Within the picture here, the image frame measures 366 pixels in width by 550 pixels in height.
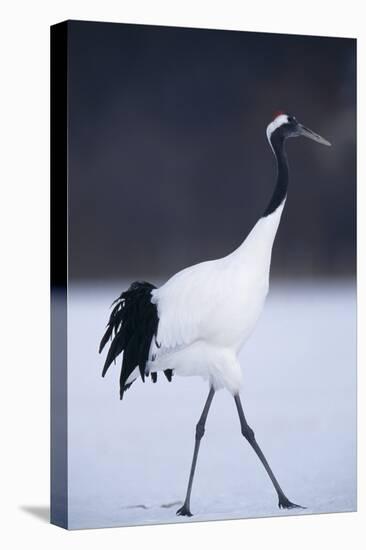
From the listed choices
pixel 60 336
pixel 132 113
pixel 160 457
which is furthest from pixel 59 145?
pixel 160 457

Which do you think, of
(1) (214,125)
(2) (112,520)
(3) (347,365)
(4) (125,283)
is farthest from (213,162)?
(2) (112,520)

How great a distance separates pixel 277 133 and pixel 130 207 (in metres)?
1.09

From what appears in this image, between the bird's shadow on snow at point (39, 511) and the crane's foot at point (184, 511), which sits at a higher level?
the crane's foot at point (184, 511)

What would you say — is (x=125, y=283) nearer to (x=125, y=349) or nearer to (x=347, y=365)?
(x=125, y=349)

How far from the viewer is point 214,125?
9.90m

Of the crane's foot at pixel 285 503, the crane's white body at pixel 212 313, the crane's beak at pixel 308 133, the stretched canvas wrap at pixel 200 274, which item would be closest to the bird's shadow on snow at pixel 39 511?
the stretched canvas wrap at pixel 200 274

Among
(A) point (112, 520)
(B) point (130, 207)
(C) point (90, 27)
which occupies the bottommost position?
(A) point (112, 520)

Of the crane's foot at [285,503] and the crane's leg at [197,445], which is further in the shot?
the crane's foot at [285,503]

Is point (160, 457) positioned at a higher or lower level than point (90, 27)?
lower

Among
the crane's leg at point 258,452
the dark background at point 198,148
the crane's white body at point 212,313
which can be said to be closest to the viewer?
the dark background at point 198,148

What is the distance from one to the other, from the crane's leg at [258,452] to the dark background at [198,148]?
34.6 inches

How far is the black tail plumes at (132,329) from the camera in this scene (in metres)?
9.64

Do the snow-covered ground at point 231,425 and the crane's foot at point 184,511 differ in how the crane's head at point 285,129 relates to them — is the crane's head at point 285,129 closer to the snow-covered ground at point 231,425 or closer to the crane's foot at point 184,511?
the snow-covered ground at point 231,425

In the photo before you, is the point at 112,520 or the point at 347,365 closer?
the point at 112,520
